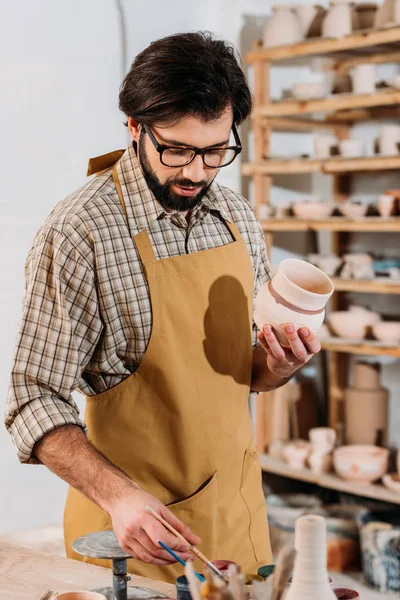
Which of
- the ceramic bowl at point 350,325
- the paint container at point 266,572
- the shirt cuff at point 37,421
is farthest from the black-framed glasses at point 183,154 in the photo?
the ceramic bowl at point 350,325

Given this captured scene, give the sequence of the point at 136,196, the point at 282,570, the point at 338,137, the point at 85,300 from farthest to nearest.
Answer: the point at 338,137, the point at 136,196, the point at 85,300, the point at 282,570

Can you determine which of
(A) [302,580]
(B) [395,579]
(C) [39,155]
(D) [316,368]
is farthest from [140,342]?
(D) [316,368]

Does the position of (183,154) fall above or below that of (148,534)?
above

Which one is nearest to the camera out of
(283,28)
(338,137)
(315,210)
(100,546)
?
(100,546)

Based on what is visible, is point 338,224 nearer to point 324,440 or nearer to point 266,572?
point 324,440

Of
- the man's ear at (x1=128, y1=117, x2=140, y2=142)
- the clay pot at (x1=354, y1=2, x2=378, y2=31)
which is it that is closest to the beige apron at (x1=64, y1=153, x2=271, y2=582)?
the man's ear at (x1=128, y1=117, x2=140, y2=142)

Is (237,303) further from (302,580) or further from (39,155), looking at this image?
(39,155)

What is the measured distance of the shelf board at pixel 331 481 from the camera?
4031 mm

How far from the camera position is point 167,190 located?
1.92 m

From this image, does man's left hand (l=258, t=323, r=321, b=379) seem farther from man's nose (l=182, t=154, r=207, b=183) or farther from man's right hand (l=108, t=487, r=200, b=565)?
man's right hand (l=108, t=487, r=200, b=565)

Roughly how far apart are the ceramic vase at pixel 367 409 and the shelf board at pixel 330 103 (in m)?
1.26

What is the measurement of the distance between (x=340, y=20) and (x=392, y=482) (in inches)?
84.8

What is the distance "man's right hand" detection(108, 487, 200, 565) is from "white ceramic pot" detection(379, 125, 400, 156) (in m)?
2.81

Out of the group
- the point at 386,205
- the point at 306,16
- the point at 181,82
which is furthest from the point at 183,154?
the point at 306,16
